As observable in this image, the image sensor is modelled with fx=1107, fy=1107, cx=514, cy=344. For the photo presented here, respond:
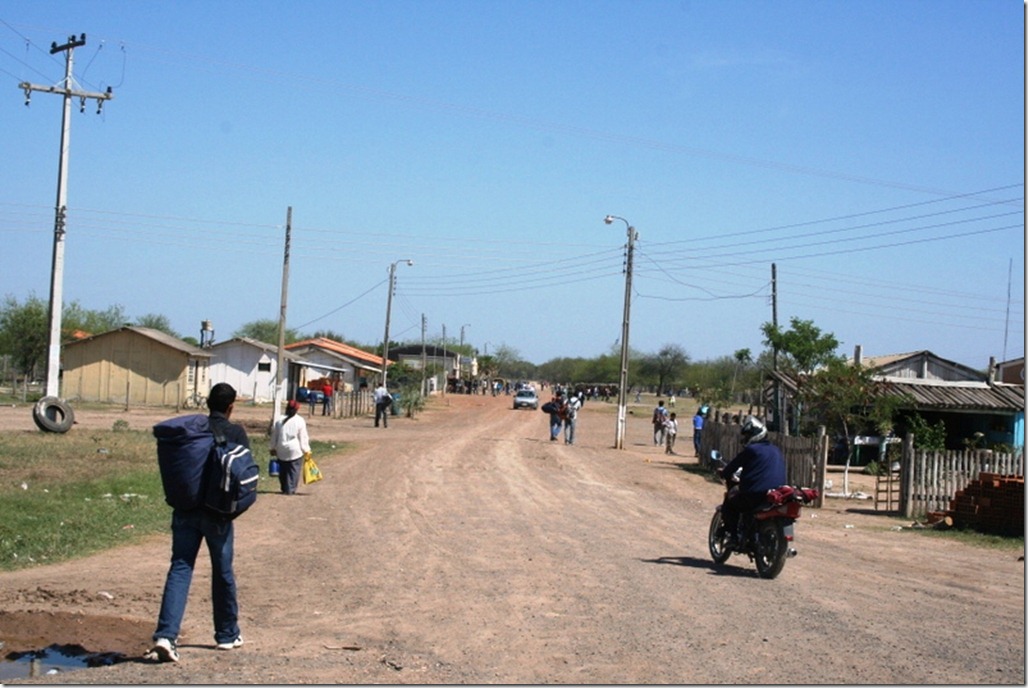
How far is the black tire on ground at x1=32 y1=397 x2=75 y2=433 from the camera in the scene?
28.8 metres

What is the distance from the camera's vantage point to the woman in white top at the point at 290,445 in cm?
1772

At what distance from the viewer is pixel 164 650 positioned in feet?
22.4

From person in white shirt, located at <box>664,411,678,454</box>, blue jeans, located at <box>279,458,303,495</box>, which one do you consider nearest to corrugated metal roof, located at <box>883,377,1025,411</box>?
person in white shirt, located at <box>664,411,678,454</box>

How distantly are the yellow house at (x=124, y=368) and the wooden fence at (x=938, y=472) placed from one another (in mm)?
45402

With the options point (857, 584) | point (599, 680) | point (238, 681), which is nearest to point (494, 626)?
point (599, 680)

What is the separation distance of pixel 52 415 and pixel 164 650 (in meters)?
24.6

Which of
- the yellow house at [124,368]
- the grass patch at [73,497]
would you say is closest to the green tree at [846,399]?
the grass patch at [73,497]

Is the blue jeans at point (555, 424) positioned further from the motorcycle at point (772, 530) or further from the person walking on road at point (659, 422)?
the motorcycle at point (772, 530)

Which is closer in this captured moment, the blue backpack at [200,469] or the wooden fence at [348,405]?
the blue backpack at [200,469]

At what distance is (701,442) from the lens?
32.7m

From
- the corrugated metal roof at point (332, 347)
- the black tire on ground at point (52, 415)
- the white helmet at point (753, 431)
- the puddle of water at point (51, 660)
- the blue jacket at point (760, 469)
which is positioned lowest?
the puddle of water at point (51, 660)

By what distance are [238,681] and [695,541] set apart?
9000 mm

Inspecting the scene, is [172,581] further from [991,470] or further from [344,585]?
[991,470]

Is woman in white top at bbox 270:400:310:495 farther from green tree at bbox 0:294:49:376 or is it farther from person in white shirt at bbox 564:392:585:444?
green tree at bbox 0:294:49:376
